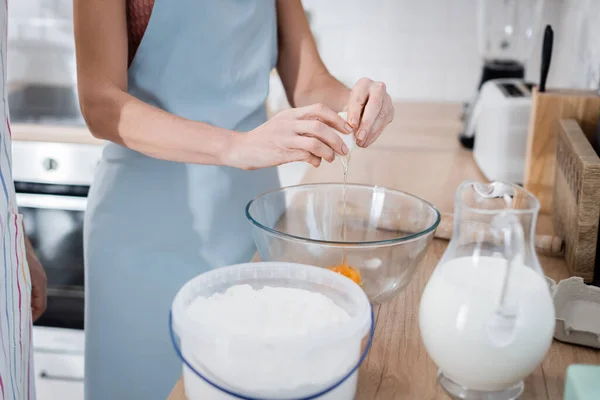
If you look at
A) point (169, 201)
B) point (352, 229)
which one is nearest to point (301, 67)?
point (169, 201)

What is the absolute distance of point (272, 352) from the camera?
2.09 ft

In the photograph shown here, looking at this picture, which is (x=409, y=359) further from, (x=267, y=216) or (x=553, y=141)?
(x=553, y=141)

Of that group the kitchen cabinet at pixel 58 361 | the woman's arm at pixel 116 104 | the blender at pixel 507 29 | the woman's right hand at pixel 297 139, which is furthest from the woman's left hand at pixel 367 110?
the kitchen cabinet at pixel 58 361

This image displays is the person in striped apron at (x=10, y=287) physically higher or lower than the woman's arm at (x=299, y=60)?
lower

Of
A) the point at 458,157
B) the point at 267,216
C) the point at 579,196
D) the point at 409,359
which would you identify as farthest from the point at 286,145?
the point at 458,157

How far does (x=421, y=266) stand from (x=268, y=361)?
51 cm

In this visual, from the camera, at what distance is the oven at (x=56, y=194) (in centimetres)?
209

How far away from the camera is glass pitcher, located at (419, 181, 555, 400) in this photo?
677mm

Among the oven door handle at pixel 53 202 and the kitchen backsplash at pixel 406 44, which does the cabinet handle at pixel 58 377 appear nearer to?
the oven door handle at pixel 53 202

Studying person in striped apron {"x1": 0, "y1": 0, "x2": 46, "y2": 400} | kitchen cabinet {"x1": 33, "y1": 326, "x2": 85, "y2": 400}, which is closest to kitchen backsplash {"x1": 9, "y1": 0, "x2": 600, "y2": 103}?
kitchen cabinet {"x1": 33, "y1": 326, "x2": 85, "y2": 400}

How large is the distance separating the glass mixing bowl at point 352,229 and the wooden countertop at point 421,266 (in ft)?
0.21

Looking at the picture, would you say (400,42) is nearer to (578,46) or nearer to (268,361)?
(578,46)

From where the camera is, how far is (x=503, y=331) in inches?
26.7

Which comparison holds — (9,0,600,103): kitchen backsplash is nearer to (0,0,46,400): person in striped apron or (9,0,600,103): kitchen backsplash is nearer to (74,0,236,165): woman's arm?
(74,0,236,165): woman's arm
